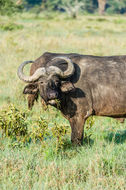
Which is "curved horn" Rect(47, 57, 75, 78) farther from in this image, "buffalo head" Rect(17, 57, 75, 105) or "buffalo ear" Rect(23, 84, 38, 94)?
"buffalo ear" Rect(23, 84, 38, 94)

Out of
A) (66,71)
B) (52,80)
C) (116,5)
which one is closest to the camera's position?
(52,80)

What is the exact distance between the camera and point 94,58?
4.94m

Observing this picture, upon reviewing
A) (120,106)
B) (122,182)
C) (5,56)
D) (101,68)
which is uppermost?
(5,56)

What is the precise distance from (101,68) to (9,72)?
4.61 metres

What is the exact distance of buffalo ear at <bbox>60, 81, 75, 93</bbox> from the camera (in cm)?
444

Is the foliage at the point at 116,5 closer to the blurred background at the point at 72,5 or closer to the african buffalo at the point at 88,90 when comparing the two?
the blurred background at the point at 72,5

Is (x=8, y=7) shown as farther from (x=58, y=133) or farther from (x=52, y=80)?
(x=58, y=133)

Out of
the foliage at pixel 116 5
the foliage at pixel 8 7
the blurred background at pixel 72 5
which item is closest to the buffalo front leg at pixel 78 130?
the foliage at pixel 8 7

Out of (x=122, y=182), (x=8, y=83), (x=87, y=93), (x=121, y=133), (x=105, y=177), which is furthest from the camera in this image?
(x=8, y=83)

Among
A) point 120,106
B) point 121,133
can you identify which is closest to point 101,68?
point 120,106

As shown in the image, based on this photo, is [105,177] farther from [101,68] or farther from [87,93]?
[101,68]

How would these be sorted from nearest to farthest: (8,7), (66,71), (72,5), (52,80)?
(52,80), (66,71), (8,7), (72,5)

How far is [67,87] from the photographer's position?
4.45m

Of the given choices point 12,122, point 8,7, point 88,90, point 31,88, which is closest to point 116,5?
point 8,7
